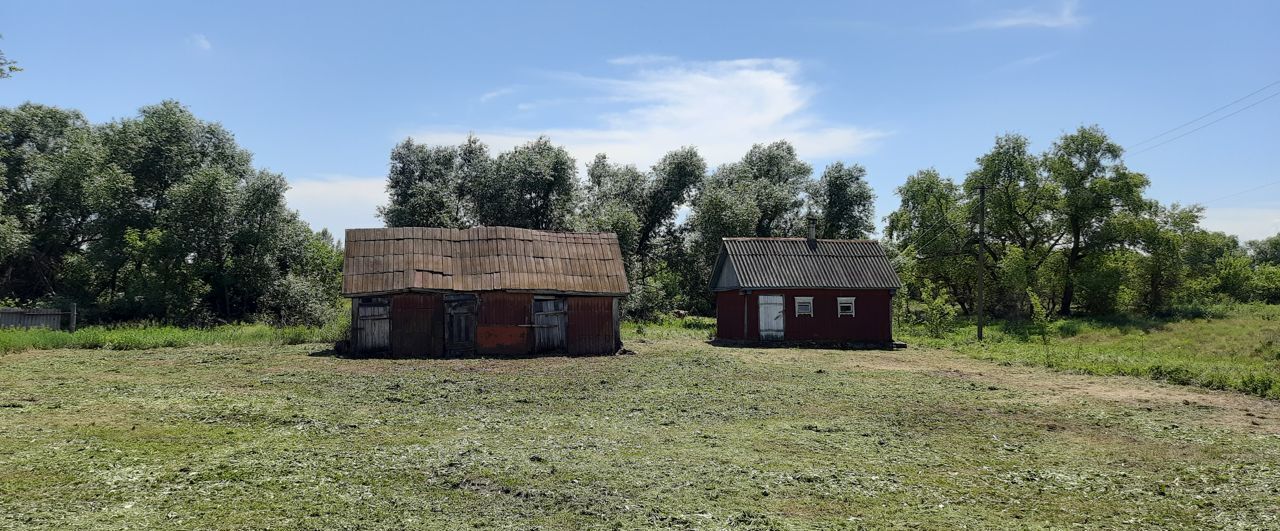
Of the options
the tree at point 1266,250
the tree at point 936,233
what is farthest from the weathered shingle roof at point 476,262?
the tree at point 1266,250

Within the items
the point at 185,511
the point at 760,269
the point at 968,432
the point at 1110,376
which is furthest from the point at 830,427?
the point at 760,269

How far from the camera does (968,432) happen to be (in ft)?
40.9

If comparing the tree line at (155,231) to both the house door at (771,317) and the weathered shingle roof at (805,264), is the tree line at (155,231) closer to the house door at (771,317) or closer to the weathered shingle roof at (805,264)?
the weathered shingle roof at (805,264)

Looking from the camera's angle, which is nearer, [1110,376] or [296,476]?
[296,476]

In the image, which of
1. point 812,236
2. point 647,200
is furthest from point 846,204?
point 812,236

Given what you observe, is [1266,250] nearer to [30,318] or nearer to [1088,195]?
[1088,195]

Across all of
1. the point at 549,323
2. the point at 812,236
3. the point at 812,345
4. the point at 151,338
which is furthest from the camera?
the point at 812,236

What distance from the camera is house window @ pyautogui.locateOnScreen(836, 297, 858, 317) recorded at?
104 ft

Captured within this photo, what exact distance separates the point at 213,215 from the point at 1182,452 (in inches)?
1481

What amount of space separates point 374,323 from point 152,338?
691 cm

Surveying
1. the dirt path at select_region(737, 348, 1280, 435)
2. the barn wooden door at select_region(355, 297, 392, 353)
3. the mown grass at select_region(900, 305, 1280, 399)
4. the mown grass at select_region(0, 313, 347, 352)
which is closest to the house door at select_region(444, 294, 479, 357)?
the barn wooden door at select_region(355, 297, 392, 353)

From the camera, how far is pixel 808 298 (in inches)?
1238

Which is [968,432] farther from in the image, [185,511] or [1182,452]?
[185,511]

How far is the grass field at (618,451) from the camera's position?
796 cm
